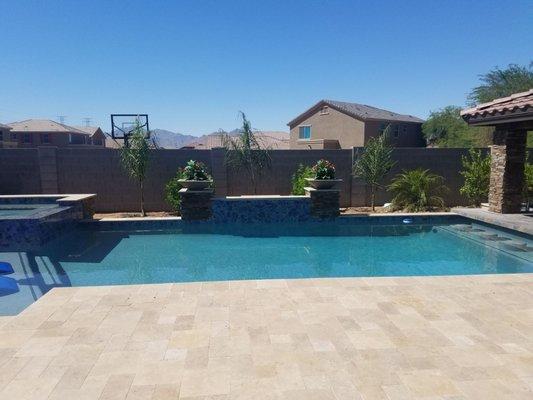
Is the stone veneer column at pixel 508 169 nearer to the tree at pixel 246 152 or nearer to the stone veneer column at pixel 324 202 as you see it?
the stone veneer column at pixel 324 202

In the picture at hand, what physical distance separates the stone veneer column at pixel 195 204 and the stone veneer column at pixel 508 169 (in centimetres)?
838

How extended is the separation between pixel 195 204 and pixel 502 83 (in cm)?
3548

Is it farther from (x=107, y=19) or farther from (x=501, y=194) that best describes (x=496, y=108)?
(x=107, y=19)

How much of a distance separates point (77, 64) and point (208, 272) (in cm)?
1989

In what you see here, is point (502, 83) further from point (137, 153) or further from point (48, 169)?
point (48, 169)

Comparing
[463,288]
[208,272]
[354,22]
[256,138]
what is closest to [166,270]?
[208,272]

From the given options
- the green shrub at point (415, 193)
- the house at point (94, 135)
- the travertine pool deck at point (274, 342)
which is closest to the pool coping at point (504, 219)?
the green shrub at point (415, 193)

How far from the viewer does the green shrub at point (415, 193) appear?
12781 millimetres

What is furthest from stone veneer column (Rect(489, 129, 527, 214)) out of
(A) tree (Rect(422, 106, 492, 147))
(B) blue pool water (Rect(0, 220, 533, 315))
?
(A) tree (Rect(422, 106, 492, 147))

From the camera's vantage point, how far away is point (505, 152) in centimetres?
1030

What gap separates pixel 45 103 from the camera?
48.0 meters

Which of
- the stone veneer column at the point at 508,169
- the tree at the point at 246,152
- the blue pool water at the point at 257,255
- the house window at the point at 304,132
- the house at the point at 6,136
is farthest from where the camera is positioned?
the house window at the point at 304,132

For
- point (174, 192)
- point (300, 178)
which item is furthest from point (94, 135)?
point (300, 178)

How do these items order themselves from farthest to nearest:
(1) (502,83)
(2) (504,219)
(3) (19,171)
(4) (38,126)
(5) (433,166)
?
1. (4) (38,126)
2. (1) (502,83)
3. (5) (433,166)
4. (3) (19,171)
5. (2) (504,219)
